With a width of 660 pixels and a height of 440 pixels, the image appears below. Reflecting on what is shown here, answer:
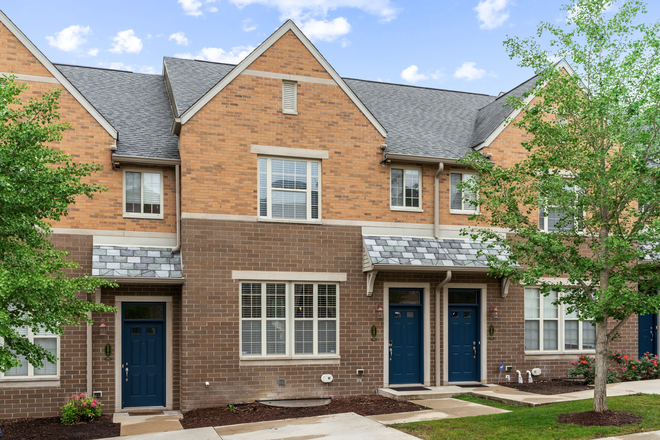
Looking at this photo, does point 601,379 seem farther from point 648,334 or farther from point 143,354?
point 143,354

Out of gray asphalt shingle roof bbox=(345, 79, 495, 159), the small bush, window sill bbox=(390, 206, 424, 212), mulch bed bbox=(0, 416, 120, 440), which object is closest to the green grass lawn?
window sill bbox=(390, 206, 424, 212)

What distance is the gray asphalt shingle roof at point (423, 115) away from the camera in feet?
58.6

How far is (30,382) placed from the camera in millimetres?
14188

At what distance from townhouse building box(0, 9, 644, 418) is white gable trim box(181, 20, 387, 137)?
0.04 metres

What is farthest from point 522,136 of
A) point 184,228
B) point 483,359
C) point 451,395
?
point 184,228

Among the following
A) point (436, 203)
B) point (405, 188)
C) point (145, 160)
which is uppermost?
point (145, 160)

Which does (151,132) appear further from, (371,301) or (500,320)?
(500,320)

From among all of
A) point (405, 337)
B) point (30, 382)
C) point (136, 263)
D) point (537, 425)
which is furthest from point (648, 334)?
point (30, 382)

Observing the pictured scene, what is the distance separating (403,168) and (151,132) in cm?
707

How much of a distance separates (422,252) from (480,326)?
9.87ft

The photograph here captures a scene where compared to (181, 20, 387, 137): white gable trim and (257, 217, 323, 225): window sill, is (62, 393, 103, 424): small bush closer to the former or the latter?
(257, 217, 323, 225): window sill

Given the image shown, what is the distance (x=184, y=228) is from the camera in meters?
15.0

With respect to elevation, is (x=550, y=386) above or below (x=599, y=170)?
below

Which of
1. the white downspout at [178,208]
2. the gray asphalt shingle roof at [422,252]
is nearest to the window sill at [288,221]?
the gray asphalt shingle roof at [422,252]
